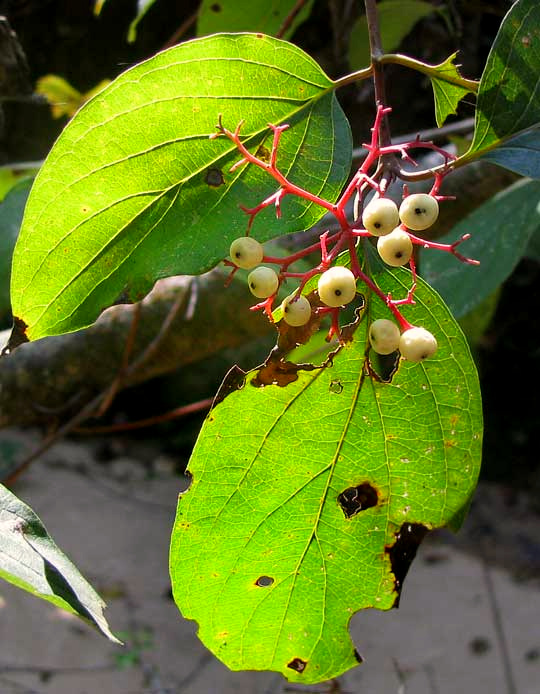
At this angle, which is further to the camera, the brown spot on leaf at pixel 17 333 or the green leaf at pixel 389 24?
the green leaf at pixel 389 24

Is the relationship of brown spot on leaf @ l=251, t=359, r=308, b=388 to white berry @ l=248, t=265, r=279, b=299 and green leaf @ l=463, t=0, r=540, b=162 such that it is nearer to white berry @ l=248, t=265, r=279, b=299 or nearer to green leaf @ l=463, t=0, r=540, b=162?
white berry @ l=248, t=265, r=279, b=299

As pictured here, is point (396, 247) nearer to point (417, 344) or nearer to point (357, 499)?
point (417, 344)

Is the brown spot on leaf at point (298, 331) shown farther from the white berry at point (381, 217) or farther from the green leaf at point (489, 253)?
the green leaf at point (489, 253)

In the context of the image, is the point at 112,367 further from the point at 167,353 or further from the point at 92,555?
the point at 92,555

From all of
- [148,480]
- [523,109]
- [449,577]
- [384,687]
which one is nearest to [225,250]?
[523,109]

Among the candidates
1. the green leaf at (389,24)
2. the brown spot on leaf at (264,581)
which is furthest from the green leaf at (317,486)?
the green leaf at (389,24)
